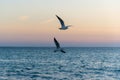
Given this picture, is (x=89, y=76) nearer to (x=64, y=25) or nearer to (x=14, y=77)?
(x=14, y=77)

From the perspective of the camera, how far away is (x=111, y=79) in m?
56.1

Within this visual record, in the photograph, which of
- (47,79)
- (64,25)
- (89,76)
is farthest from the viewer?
(89,76)

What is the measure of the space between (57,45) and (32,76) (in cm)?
3004

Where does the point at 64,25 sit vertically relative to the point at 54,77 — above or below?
above

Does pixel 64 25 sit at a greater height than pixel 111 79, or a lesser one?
greater

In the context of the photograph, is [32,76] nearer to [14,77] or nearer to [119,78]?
[14,77]

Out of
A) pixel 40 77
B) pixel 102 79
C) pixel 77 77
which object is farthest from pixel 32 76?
pixel 102 79

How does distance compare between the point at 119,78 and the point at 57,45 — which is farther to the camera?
the point at 119,78

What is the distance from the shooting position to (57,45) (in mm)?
28453

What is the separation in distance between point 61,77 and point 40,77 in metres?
3.05

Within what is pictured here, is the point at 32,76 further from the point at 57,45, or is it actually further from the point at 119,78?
the point at 57,45

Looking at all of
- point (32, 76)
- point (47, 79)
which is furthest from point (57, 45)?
point (32, 76)

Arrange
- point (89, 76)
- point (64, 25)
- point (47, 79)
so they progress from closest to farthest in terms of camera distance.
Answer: point (64, 25), point (47, 79), point (89, 76)

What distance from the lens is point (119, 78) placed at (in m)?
57.4
